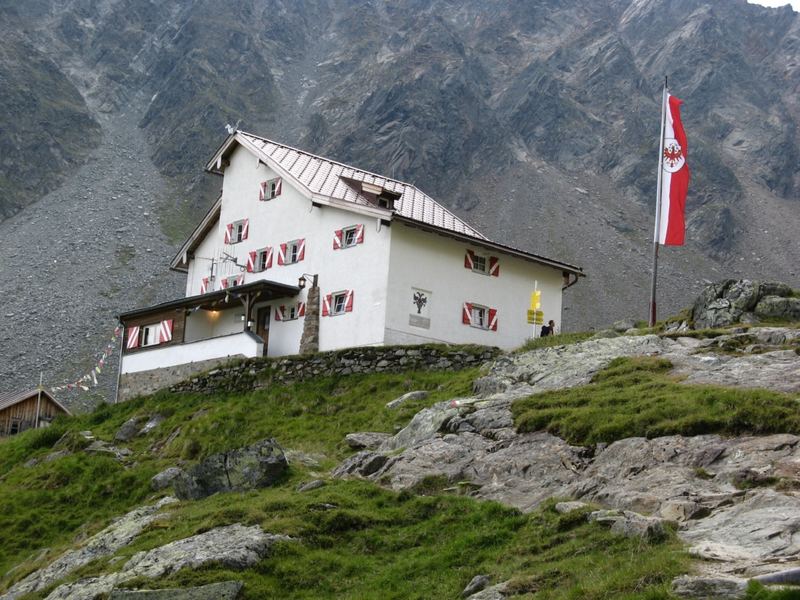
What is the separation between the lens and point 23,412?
207 feet

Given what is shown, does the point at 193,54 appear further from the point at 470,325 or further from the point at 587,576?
the point at 587,576

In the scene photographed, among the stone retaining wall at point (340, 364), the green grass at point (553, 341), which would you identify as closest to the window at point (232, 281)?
the stone retaining wall at point (340, 364)

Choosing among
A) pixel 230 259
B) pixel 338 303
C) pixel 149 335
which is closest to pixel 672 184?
pixel 338 303

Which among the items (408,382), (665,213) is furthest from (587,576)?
(665,213)

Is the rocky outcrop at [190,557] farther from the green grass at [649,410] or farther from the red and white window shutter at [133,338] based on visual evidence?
the red and white window shutter at [133,338]

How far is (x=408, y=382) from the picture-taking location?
115ft

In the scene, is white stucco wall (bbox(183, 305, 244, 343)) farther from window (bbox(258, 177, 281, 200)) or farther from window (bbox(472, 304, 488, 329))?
window (bbox(472, 304, 488, 329))

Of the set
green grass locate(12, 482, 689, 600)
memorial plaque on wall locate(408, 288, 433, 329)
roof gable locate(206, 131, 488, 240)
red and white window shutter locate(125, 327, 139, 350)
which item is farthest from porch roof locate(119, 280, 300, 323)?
green grass locate(12, 482, 689, 600)

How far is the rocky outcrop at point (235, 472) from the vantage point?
24.7 metres

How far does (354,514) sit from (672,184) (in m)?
21.1

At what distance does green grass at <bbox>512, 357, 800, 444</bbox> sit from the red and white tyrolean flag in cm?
1124

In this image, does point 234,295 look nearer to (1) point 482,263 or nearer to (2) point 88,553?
(1) point 482,263

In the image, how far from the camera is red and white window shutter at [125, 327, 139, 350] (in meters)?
47.8

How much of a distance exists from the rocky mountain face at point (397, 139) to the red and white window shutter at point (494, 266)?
53474 mm
